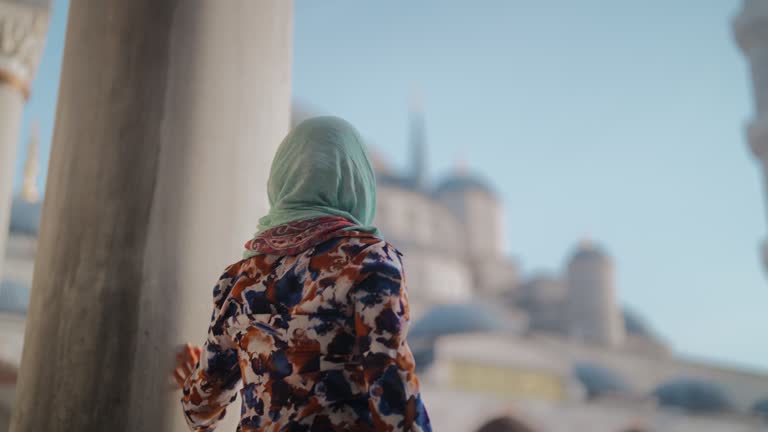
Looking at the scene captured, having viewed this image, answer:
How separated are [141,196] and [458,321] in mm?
16355

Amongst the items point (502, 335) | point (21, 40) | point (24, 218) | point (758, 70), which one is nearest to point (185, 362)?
point (21, 40)

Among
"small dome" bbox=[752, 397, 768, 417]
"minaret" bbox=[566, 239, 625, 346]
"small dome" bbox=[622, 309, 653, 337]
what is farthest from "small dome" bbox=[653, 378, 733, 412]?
"small dome" bbox=[622, 309, 653, 337]

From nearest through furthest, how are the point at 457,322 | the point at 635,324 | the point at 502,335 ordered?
the point at 502,335 < the point at 457,322 < the point at 635,324

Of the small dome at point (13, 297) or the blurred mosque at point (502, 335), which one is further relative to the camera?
the blurred mosque at point (502, 335)

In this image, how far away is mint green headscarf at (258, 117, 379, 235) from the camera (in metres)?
1.30

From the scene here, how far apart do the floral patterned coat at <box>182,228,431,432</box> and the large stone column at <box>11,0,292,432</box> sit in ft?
0.81

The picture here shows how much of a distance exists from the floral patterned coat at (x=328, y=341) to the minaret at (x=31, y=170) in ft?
45.3

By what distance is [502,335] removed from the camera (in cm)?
1587

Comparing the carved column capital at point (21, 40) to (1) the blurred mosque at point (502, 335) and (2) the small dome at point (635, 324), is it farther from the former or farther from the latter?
(2) the small dome at point (635, 324)

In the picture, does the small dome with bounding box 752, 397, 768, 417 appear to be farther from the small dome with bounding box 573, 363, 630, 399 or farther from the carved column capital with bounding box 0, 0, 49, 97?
the carved column capital with bounding box 0, 0, 49, 97

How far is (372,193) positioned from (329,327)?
291 millimetres

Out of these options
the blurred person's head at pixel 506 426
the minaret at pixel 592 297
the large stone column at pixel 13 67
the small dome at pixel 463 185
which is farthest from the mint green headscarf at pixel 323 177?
the small dome at pixel 463 185

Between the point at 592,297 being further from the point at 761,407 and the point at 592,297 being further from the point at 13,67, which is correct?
the point at 13,67

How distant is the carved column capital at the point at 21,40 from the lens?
4.65m
